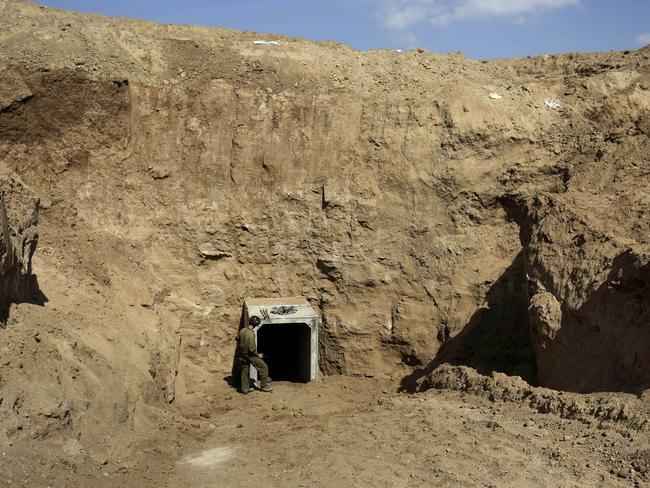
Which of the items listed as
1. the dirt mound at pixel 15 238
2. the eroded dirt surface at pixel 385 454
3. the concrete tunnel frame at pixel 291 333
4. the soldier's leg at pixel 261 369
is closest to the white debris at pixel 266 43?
the concrete tunnel frame at pixel 291 333

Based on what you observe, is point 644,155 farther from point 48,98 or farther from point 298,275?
point 48,98

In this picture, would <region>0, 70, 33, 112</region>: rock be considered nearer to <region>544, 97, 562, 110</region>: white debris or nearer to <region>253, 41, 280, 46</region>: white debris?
<region>253, 41, 280, 46</region>: white debris

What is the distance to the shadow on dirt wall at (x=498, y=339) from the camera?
1159cm

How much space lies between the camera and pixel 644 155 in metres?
12.8

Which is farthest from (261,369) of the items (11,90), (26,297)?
(11,90)

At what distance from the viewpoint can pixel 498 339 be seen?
1212 cm

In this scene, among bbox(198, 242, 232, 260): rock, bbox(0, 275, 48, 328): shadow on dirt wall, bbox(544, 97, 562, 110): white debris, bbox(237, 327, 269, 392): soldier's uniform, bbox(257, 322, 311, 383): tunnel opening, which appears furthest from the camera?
bbox(257, 322, 311, 383): tunnel opening

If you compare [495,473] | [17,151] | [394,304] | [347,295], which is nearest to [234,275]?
[347,295]

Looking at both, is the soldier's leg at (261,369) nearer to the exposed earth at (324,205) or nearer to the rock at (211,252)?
the exposed earth at (324,205)

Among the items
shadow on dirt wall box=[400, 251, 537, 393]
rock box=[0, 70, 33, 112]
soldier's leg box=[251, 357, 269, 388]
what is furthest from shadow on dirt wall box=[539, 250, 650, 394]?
rock box=[0, 70, 33, 112]

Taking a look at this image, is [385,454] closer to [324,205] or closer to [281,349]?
[324,205]

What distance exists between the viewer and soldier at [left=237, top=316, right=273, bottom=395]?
1220 centimetres

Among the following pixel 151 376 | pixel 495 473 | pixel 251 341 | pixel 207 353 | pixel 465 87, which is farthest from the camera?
pixel 465 87

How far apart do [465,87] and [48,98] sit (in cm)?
771
